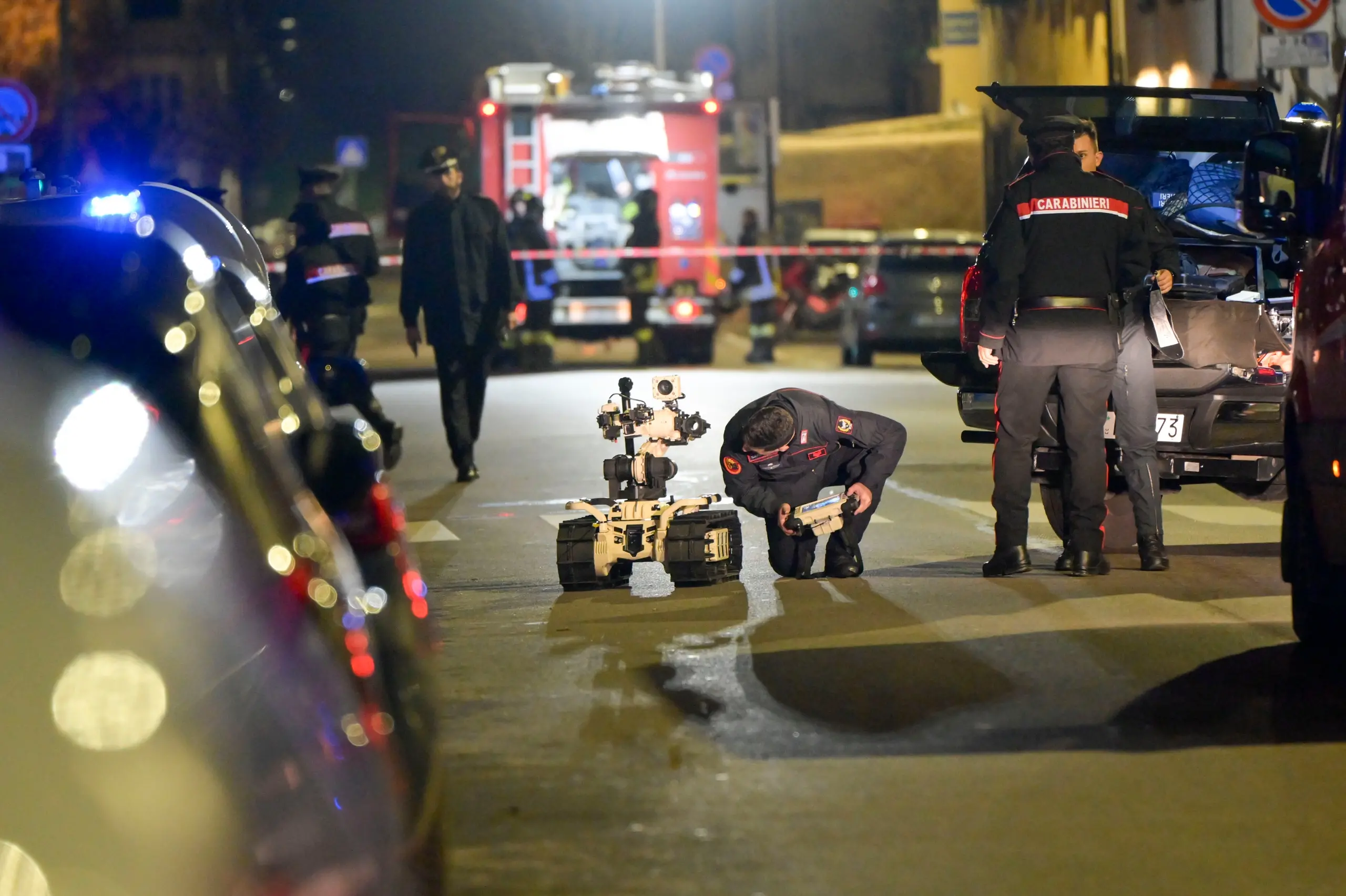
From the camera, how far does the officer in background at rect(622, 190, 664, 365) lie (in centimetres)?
2459

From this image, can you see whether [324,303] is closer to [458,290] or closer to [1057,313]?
[458,290]

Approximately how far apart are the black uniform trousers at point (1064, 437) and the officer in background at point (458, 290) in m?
4.96

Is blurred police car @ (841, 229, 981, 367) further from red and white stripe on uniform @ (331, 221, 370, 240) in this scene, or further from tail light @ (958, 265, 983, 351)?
tail light @ (958, 265, 983, 351)

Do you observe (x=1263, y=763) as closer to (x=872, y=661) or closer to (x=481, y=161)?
(x=872, y=661)

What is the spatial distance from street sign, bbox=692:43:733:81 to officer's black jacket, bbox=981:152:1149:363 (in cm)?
5203

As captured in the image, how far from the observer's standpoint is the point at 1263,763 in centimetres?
543

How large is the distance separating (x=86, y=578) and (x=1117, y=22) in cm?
3249

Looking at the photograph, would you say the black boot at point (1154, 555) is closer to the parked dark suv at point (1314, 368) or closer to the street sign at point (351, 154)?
the parked dark suv at point (1314, 368)

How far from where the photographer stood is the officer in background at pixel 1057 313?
27.5 ft

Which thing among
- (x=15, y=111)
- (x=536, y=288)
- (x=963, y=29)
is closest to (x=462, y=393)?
(x=15, y=111)

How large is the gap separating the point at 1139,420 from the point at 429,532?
3.62m

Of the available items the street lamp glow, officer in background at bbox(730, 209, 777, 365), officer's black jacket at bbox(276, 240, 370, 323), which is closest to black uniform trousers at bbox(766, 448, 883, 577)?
officer's black jacket at bbox(276, 240, 370, 323)

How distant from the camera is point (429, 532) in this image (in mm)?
10500

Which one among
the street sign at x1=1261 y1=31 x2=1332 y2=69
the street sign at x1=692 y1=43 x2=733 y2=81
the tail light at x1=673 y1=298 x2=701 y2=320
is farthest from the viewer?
the street sign at x1=692 y1=43 x2=733 y2=81
